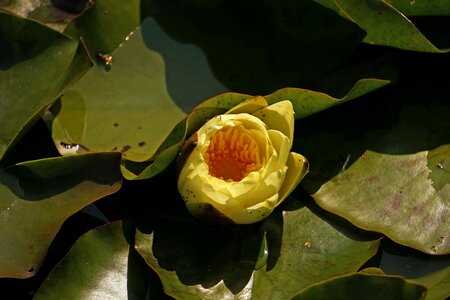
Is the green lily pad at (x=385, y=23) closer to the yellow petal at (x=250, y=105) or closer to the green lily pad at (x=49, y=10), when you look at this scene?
the yellow petal at (x=250, y=105)

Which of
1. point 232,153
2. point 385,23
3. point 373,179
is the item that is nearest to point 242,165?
point 232,153

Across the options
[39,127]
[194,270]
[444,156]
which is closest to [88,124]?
[39,127]

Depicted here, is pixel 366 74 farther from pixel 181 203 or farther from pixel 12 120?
pixel 12 120

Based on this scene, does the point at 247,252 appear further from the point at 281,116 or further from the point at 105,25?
the point at 105,25

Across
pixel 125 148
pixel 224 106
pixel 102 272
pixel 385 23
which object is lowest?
pixel 102 272

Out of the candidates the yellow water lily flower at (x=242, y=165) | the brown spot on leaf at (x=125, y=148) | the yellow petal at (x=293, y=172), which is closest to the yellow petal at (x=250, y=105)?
the yellow water lily flower at (x=242, y=165)

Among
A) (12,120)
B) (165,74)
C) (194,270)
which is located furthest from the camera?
(165,74)
